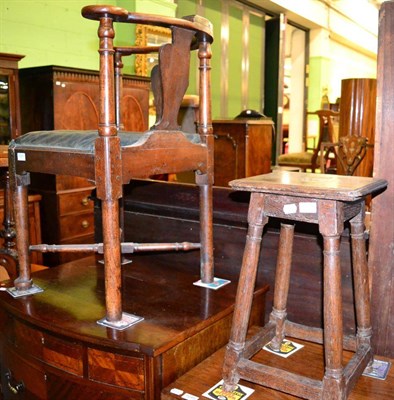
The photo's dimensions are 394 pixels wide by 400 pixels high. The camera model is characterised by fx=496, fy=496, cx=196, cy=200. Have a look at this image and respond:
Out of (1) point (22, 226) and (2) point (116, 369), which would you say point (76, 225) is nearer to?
(1) point (22, 226)

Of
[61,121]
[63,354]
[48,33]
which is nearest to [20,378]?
[63,354]

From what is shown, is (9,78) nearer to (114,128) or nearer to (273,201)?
(114,128)

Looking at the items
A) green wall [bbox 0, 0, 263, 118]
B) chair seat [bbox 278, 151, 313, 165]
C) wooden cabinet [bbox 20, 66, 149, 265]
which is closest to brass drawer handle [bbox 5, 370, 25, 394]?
wooden cabinet [bbox 20, 66, 149, 265]

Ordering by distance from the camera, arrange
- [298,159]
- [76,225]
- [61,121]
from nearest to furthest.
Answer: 1. [61,121]
2. [76,225]
3. [298,159]

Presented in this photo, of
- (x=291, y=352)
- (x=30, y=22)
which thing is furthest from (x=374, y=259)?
(x=30, y=22)

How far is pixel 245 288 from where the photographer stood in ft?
4.25

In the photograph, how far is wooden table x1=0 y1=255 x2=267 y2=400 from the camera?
4.31ft

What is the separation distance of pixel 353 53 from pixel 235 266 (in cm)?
1027

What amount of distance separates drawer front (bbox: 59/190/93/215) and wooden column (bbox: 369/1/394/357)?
2154 mm

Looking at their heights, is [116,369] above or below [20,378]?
above

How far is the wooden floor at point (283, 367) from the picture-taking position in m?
1.32

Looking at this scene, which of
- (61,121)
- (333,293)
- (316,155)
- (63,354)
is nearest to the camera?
(333,293)

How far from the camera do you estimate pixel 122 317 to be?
1432mm

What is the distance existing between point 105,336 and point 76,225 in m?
2.20
